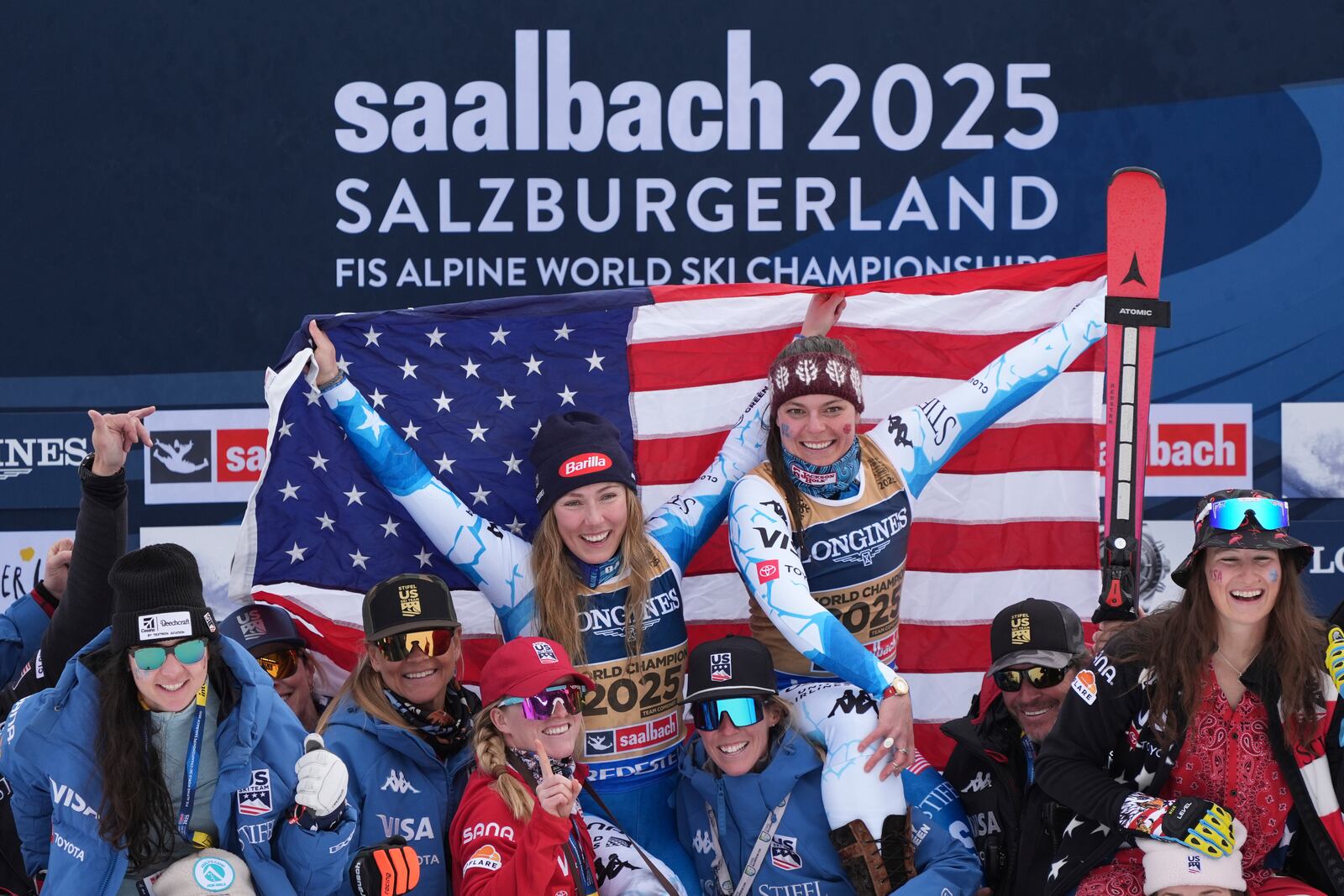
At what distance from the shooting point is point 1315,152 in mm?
5488

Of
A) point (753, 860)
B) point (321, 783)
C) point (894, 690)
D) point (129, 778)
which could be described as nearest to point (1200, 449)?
point (894, 690)

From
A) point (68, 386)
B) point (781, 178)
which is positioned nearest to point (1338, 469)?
point (781, 178)

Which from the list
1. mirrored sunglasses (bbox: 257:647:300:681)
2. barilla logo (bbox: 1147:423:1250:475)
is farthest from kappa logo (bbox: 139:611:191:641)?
barilla logo (bbox: 1147:423:1250:475)

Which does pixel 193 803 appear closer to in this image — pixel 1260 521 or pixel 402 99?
pixel 1260 521

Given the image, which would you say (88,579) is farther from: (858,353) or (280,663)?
(858,353)

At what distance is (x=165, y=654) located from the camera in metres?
3.36

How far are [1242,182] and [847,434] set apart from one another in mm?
2461

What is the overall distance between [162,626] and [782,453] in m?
1.77

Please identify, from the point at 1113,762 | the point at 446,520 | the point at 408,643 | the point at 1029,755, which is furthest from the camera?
the point at 446,520

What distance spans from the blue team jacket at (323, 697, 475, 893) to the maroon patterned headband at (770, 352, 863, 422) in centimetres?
133

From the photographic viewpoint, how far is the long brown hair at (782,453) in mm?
4035

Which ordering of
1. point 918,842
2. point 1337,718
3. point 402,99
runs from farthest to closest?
1. point 402,99
2. point 918,842
3. point 1337,718

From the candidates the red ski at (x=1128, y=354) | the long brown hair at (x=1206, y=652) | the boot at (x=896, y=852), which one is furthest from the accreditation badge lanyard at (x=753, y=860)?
the red ski at (x=1128, y=354)

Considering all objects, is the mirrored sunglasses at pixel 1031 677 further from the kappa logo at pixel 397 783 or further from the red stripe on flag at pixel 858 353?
the kappa logo at pixel 397 783
